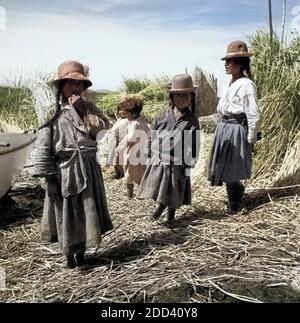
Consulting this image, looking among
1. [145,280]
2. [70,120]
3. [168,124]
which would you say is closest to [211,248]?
[145,280]

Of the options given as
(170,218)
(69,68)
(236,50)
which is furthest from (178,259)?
(236,50)

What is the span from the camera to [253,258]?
3859 millimetres

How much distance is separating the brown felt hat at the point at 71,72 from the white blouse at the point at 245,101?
1.69m

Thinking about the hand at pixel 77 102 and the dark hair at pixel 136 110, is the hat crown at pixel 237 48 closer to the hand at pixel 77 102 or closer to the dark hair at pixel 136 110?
the dark hair at pixel 136 110

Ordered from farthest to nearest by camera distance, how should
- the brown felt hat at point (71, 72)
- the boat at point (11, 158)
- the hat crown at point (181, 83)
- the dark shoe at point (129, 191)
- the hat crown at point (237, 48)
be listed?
the dark shoe at point (129, 191) → the boat at point (11, 158) → the hat crown at point (237, 48) → the hat crown at point (181, 83) → the brown felt hat at point (71, 72)

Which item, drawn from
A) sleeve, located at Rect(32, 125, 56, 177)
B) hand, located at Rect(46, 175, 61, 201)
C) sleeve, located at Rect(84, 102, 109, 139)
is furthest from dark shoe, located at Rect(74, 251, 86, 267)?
sleeve, located at Rect(84, 102, 109, 139)

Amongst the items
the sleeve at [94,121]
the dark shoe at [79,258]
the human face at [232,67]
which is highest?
the human face at [232,67]

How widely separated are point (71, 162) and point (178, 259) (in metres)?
1.08

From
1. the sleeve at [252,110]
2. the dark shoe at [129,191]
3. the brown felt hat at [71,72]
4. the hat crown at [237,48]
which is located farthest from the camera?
the dark shoe at [129,191]

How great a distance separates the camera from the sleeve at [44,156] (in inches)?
140

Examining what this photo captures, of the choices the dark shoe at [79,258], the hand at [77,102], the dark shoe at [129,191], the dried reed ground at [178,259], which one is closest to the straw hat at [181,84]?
the hand at [77,102]

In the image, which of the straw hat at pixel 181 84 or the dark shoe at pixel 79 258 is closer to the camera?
the dark shoe at pixel 79 258

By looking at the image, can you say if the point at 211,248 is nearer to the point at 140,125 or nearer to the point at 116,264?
the point at 116,264

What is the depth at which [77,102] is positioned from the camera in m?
3.60
